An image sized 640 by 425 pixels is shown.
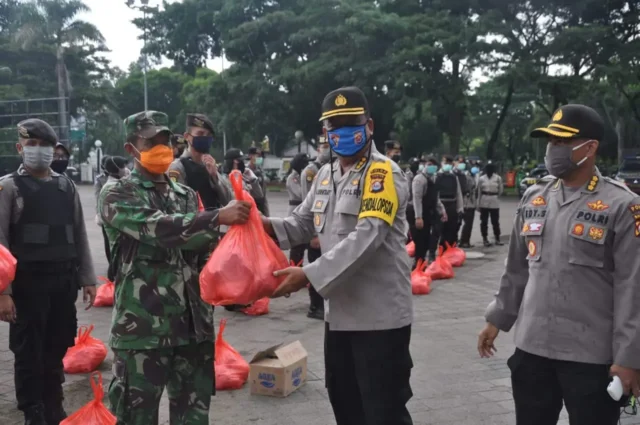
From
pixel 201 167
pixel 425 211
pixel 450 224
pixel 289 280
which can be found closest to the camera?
pixel 289 280

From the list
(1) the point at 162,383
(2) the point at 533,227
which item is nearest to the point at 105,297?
(1) the point at 162,383

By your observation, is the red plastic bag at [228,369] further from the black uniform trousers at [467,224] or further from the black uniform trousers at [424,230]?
the black uniform trousers at [467,224]

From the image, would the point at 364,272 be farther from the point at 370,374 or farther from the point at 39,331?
the point at 39,331

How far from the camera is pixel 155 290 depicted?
3.12m

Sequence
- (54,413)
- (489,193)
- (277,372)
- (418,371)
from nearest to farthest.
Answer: (54,413)
(277,372)
(418,371)
(489,193)

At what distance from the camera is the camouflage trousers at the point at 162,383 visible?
3.11 metres

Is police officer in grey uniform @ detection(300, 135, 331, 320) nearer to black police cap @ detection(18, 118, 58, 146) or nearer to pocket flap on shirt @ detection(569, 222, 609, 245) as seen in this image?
black police cap @ detection(18, 118, 58, 146)

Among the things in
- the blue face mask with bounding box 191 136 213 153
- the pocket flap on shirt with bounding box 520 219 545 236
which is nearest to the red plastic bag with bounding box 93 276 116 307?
the blue face mask with bounding box 191 136 213 153

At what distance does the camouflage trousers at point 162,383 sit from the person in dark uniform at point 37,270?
1.27 m

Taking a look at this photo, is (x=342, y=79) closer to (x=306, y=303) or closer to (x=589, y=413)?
(x=306, y=303)

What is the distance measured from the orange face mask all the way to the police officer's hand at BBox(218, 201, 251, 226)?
1.36 feet

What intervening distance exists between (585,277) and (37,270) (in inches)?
131

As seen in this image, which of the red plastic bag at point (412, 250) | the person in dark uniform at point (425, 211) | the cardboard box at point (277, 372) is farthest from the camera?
the red plastic bag at point (412, 250)

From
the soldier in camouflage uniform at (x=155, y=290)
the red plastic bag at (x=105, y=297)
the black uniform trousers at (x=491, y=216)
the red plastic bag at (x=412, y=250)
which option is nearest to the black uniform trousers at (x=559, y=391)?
the soldier in camouflage uniform at (x=155, y=290)
